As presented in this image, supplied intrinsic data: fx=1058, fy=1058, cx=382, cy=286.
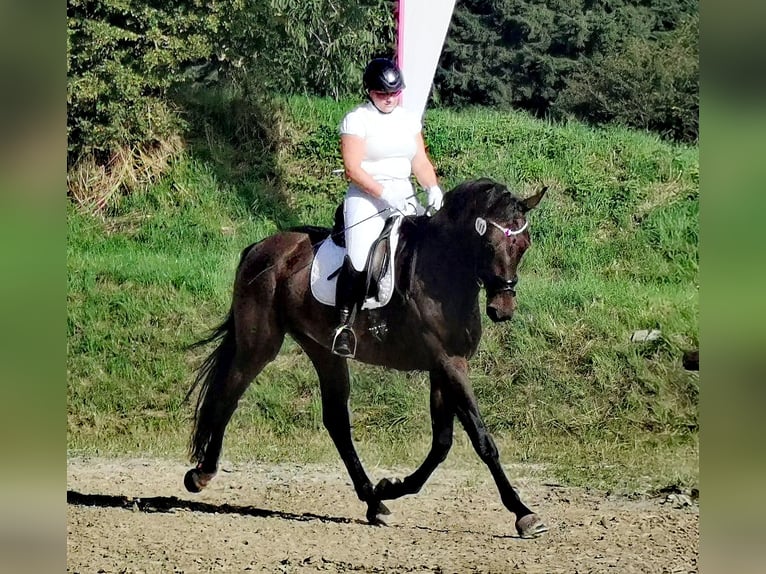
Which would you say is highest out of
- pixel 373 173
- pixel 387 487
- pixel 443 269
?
pixel 373 173

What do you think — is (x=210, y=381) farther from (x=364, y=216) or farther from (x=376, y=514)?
(x=364, y=216)

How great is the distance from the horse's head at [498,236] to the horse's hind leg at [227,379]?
1.32 metres

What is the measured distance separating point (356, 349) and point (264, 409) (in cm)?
100

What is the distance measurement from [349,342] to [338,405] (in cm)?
55

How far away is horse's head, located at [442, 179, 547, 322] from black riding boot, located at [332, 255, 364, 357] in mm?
645

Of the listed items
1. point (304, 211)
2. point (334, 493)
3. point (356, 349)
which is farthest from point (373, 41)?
point (334, 493)

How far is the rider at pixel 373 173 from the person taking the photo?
17.8ft

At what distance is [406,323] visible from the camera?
552 cm

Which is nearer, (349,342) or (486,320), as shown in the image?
(349,342)

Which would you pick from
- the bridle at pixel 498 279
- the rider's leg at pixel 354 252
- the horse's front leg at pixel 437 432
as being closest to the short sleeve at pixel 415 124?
the rider's leg at pixel 354 252

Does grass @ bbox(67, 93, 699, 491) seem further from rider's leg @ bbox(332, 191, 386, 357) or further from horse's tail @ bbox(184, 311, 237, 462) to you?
rider's leg @ bbox(332, 191, 386, 357)

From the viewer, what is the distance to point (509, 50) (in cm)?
675

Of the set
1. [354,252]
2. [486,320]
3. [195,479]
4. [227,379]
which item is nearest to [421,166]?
[354,252]
